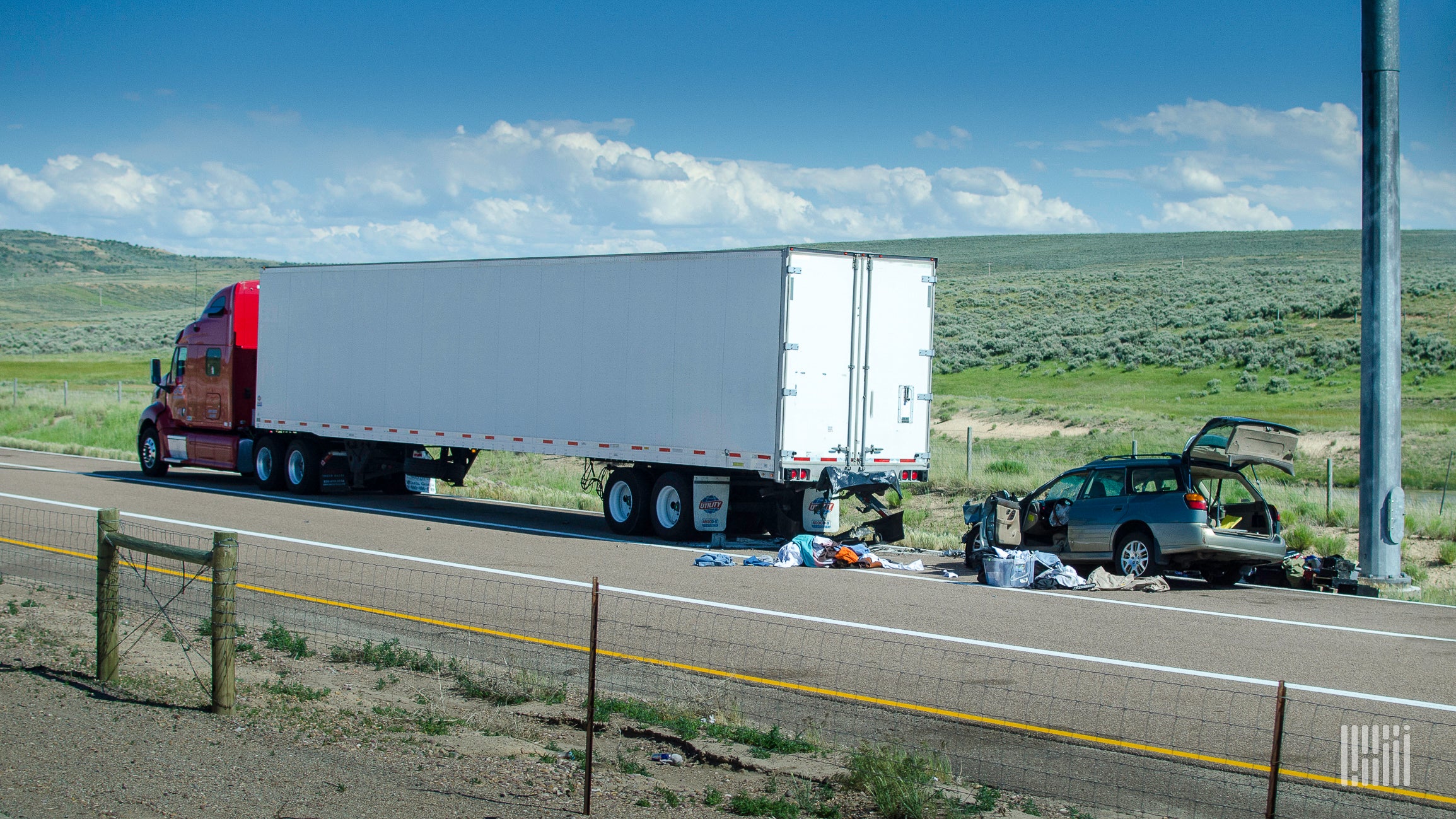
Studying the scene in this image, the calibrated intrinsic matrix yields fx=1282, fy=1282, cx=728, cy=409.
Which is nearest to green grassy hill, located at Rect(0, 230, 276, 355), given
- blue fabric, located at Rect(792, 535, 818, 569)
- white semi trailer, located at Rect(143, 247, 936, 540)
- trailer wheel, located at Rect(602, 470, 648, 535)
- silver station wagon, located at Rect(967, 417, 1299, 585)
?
white semi trailer, located at Rect(143, 247, 936, 540)

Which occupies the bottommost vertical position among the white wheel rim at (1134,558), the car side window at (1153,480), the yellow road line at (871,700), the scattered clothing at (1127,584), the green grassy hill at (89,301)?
the yellow road line at (871,700)

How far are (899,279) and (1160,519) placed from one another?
214 inches

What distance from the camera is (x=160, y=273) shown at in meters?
192

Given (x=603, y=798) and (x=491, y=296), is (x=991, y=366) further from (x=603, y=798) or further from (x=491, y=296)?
(x=603, y=798)

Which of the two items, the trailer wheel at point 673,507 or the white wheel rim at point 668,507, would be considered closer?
the trailer wheel at point 673,507

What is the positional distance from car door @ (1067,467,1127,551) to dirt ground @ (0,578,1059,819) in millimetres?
8427

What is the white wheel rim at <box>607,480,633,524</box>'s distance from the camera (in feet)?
62.3

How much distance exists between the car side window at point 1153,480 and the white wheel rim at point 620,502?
7.41 metres

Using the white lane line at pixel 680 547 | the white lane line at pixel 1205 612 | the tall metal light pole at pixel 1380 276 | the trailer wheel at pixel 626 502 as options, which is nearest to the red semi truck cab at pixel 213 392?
the white lane line at pixel 680 547

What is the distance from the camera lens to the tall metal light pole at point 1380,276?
15312 mm

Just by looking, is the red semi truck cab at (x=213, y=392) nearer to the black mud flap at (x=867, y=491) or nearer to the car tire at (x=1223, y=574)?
the black mud flap at (x=867, y=491)

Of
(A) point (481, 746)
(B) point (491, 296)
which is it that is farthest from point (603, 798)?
(B) point (491, 296)

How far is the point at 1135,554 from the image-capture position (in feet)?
48.4

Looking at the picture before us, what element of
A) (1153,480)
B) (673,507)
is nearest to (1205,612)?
(1153,480)
